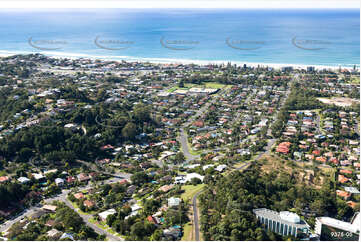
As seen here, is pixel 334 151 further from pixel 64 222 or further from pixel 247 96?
pixel 64 222

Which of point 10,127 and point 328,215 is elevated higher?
point 10,127

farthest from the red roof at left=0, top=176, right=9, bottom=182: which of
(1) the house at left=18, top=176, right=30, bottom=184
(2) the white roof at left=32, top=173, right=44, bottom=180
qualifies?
(2) the white roof at left=32, top=173, right=44, bottom=180

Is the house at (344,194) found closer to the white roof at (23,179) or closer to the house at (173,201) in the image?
the house at (173,201)

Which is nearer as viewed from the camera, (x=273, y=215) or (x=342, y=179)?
(x=273, y=215)

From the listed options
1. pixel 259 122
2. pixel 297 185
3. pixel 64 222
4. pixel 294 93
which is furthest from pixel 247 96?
pixel 64 222

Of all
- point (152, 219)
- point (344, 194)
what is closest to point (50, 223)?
point (152, 219)

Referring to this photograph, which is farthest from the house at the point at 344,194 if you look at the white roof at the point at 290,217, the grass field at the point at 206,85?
the grass field at the point at 206,85

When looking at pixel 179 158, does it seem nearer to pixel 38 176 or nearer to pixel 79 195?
pixel 79 195
